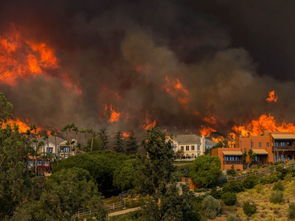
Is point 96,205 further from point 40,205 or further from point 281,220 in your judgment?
point 281,220

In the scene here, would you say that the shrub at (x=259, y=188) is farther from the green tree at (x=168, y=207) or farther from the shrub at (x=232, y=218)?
the green tree at (x=168, y=207)

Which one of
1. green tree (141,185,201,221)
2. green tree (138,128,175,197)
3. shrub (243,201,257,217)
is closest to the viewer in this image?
green tree (141,185,201,221)

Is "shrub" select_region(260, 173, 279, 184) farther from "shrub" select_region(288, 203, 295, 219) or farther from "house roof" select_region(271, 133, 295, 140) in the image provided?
"house roof" select_region(271, 133, 295, 140)

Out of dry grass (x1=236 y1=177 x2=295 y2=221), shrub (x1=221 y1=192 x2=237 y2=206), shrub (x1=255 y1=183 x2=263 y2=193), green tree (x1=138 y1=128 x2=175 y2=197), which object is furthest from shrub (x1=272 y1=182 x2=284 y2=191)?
green tree (x1=138 y1=128 x2=175 y2=197)

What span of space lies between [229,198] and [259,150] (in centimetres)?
4226

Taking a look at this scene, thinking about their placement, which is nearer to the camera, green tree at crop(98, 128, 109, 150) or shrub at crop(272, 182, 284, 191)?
shrub at crop(272, 182, 284, 191)

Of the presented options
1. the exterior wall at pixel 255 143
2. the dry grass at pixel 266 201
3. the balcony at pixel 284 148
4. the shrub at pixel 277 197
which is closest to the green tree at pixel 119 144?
the exterior wall at pixel 255 143

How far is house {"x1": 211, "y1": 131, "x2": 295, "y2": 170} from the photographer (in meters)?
82.9

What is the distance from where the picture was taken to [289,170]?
58938mm

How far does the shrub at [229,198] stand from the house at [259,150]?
35.0 metres

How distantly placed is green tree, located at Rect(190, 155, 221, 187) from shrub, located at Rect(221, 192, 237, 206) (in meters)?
13.4

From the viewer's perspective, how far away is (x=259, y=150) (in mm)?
85688

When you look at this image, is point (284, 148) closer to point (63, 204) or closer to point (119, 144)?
point (119, 144)

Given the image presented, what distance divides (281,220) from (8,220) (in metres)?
29.2
